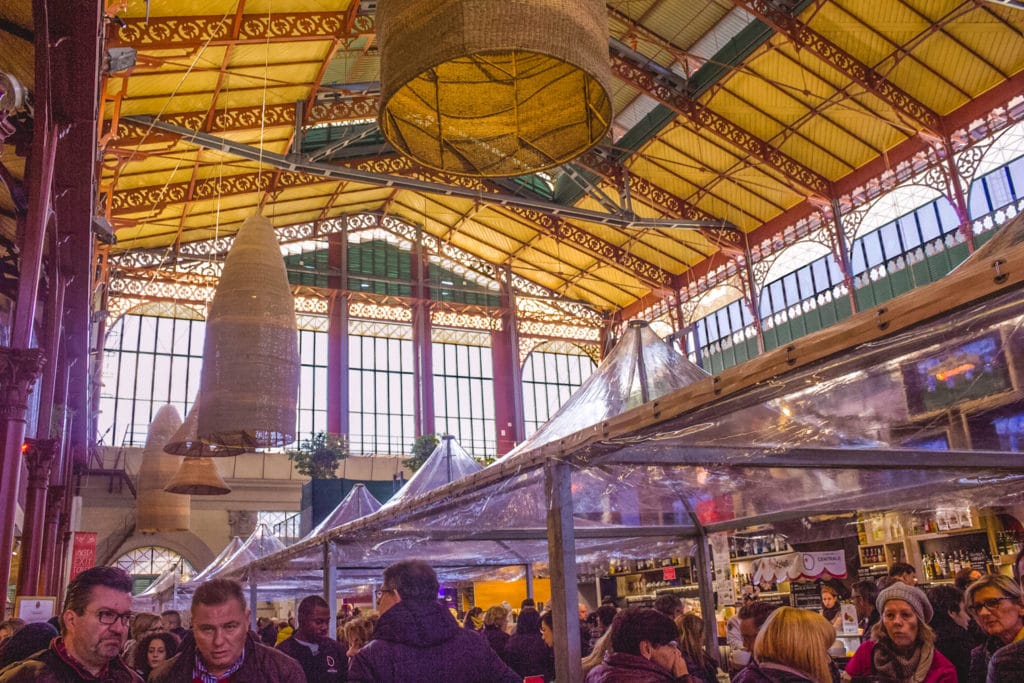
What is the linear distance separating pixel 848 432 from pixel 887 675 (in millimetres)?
886

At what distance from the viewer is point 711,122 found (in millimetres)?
15078

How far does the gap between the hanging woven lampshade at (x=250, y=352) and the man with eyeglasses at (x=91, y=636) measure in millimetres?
3250

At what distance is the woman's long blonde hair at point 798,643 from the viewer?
2.26m

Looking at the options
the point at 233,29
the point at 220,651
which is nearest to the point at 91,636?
the point at 220,651

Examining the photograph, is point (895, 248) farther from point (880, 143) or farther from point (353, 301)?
point (353, 301)

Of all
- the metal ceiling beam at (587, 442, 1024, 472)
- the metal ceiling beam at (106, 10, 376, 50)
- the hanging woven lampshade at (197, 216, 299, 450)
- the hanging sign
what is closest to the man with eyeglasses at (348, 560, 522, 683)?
the metal ceiling beam at (587, 442, 1024, 472)

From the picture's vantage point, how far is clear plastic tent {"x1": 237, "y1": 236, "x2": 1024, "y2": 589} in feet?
6.64

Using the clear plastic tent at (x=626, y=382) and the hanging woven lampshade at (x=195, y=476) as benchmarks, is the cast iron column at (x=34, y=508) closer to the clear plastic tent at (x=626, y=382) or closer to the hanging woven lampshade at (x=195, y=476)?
the hanging woven lampshade at (x=195, y=476)

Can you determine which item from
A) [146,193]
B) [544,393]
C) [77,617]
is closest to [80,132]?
[77,617]

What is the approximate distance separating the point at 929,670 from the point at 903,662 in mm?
86

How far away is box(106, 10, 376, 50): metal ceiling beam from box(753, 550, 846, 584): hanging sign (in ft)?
26.2

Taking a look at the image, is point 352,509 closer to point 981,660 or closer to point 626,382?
point 626,382

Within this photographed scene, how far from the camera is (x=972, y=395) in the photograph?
2443 mm

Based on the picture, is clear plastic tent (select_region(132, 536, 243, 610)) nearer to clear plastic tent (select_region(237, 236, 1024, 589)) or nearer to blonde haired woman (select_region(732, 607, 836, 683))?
clear plastic tent (select_region(237, 236, 1024, 589))
